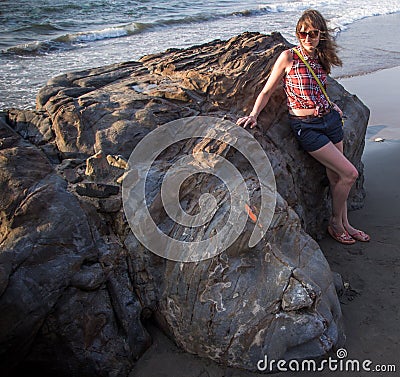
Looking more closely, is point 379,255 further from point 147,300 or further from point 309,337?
point 147,300

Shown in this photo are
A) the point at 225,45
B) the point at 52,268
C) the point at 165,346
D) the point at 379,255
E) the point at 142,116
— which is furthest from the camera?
the point at 225,45

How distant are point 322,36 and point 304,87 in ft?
1.46

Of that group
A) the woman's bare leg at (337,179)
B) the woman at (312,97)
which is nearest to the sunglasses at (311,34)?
the woman at (312,97)

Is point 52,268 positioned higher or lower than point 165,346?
higher

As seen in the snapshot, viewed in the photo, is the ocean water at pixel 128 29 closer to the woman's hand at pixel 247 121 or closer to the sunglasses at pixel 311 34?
the woman's hand at pixel 247 121

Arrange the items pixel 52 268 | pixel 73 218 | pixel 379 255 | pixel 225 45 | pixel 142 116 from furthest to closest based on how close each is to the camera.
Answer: pixel 225 45, pixel 379 255, pixel 142 116, pixel 73 218, pixel 52 268

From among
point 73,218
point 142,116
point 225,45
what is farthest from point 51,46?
point 73,218

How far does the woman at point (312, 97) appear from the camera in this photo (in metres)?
3.91

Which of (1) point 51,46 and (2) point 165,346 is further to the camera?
(1) point 51,46

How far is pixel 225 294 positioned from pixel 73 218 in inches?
39.9

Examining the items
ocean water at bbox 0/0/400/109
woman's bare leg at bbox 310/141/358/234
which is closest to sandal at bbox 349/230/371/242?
woman's bare leg at bbox 310/141/358/234

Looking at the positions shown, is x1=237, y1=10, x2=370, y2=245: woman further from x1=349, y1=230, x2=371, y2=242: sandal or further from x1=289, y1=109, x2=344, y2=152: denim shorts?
x1=349, y1=230, x2=371, y2=242: sandal

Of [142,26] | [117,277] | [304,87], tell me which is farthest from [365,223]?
[142,26]

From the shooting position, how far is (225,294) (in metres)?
2.91
